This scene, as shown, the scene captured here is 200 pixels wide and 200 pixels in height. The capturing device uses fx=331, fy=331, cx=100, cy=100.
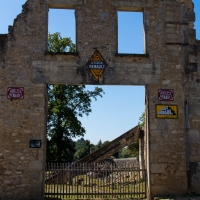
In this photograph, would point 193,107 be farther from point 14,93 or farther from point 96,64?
point 14,93

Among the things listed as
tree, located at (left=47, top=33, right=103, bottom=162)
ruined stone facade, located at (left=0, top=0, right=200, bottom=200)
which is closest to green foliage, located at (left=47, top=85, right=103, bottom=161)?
tree, located at (left=47, top=33, right=103, bottom=162)

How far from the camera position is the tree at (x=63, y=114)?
29.6 meters

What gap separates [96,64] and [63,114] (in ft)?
61.1

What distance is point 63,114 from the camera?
2986cm

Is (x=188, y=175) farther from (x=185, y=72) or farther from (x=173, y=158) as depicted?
(x=185, y=72)

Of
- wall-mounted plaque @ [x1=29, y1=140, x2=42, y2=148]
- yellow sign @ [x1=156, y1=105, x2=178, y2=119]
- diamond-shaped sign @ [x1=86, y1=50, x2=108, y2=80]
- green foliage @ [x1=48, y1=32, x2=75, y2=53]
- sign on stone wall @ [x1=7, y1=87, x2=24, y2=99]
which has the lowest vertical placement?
wall-mounted plaque @ [x1=29, y1=140, x2=42, y2=148]

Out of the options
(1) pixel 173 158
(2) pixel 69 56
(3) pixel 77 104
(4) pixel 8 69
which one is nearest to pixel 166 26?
(2) pixel 69 56

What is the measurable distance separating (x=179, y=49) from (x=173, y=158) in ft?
13.1

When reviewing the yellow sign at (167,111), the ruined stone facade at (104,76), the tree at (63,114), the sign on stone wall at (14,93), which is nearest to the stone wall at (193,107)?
the ruined stone facade at (104,76)

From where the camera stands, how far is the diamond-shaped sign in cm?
1166

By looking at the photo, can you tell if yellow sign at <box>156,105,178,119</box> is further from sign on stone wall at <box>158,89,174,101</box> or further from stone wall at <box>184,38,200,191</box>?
stone wall at <box>184,38,200,191</box>

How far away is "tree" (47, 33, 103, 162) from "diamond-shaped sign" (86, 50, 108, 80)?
17666 mm

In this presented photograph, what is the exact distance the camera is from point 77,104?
102 feet

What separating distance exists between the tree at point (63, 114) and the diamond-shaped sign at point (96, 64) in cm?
1767
